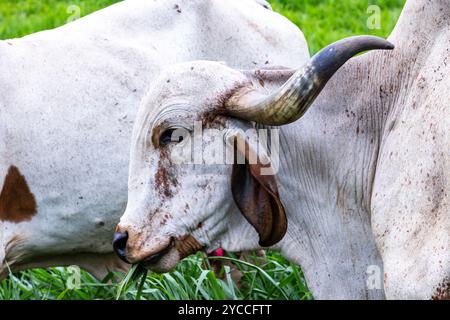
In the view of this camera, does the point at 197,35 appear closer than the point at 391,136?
No

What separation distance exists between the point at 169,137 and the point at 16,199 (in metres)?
1.53

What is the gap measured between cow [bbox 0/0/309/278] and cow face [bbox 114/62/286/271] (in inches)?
52.1

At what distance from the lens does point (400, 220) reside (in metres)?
3.37

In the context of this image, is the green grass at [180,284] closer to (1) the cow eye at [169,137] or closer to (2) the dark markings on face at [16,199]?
(2) the dark markings on face at [16,199]

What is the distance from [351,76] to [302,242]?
2.06 feet

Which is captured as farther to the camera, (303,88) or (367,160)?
(367,160)

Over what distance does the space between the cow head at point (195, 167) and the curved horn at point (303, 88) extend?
20 mm

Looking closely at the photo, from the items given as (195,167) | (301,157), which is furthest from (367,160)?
(195,167)

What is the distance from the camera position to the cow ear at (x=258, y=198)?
11.8 feet

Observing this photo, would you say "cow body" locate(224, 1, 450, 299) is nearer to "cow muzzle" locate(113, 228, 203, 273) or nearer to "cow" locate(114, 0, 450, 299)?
"cow" locate(114, 0, 450, 299)

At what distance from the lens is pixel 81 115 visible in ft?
16.5

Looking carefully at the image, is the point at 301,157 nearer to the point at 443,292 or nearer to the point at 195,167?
the point at 195,167

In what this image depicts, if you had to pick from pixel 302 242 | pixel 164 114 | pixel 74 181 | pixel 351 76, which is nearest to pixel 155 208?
pixel 164 114

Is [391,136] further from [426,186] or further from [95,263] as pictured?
[95,263]
